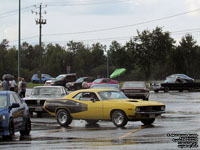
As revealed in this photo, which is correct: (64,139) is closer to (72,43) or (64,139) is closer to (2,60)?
(2,60)

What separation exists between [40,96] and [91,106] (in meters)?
6.08

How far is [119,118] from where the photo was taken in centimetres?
1767

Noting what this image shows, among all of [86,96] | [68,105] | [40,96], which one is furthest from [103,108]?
[40,96]

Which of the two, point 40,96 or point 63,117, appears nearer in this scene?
point 63,117

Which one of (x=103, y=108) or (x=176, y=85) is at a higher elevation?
(x=176, y=85)

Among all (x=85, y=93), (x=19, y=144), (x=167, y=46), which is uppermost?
(x=167, y=46)

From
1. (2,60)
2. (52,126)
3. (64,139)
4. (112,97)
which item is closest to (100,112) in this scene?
(112,97)

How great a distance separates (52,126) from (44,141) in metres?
5.16

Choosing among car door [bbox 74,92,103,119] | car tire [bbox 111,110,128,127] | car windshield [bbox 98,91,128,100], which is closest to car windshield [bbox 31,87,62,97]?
car door [bbox 74,92,103,119]

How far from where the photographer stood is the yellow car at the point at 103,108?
57.3ft

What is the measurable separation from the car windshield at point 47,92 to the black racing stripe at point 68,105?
4447 mm

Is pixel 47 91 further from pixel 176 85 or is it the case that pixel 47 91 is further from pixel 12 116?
pixel 176 85

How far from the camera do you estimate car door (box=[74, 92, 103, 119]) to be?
18.1m

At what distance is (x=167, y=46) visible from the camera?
7431 centimetres
